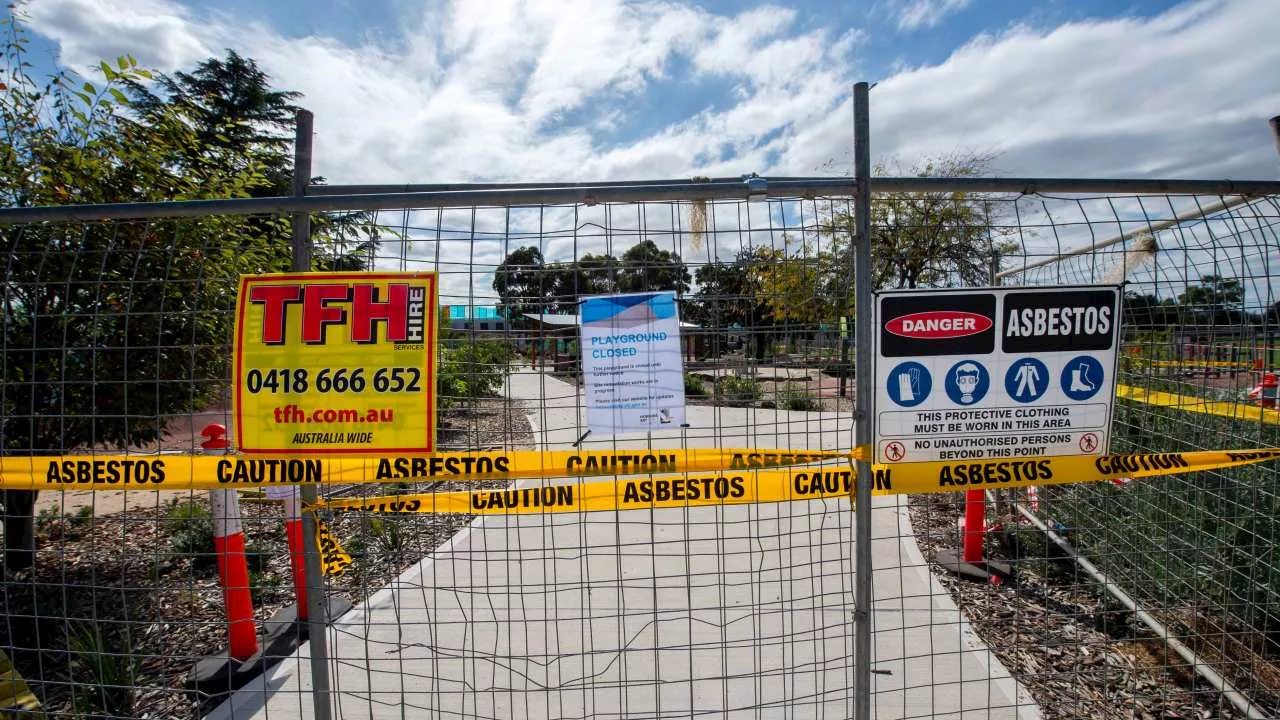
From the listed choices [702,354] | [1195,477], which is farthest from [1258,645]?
[702,354]

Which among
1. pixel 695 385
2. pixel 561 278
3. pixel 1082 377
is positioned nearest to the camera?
pixel 1082 377

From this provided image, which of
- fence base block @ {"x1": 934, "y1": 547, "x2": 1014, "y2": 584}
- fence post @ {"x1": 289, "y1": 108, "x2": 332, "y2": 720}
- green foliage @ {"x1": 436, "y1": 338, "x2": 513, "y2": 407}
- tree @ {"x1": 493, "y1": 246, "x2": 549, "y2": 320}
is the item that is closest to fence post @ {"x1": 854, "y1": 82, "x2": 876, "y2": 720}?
tree @ {"x1": 493, "y1": 246, "x2": 549, "y2": 320}

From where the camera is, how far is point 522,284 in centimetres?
275

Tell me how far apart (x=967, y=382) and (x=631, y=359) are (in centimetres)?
140

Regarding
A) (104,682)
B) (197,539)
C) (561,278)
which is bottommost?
(104,682)

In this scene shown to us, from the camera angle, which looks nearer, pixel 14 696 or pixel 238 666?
pixel 14 696

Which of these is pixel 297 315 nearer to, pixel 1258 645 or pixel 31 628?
pixel 31 628

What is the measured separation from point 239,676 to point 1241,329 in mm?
5663

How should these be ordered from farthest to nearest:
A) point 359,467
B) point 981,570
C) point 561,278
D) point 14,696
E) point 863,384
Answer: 1. point 981,570
2. point 14,696
3. point 561,278
4. point 359,467
5. point 863,384

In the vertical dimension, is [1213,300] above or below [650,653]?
above

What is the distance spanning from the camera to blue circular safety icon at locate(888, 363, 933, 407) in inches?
100

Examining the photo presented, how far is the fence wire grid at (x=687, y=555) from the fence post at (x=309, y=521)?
12cm

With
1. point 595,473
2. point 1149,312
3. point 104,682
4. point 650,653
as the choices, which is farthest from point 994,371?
point 104,682

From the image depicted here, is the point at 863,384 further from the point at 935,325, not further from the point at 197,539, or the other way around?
the point at 197,539
